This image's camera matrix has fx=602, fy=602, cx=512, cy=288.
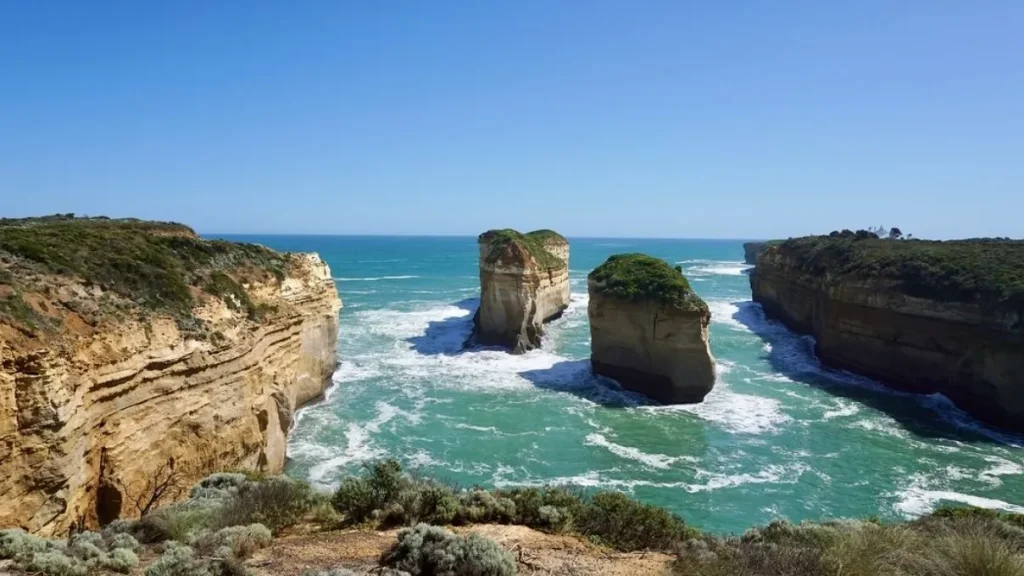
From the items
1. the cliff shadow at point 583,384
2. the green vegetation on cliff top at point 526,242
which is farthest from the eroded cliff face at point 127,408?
the green vegetation on cliff top at point 526,242

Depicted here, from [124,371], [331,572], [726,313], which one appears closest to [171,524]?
[331,572]

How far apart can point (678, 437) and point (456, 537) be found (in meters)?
15.2

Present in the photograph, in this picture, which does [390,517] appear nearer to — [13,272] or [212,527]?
[212,527]

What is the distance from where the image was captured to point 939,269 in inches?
1117

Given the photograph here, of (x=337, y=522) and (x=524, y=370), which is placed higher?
(x=337, y=522)

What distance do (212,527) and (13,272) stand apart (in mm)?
6551

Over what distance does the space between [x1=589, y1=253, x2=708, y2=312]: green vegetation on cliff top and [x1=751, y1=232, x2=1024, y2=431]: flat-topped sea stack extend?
1052 centimetres

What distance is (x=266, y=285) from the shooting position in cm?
1781

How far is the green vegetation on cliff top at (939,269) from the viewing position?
25.4 metres

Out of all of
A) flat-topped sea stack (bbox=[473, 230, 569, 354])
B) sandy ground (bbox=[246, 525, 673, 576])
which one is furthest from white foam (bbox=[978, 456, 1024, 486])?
flat-topped sea stack (bbox=[473, 230, 569, 354])

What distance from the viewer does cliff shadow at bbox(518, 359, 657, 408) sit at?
24.7m

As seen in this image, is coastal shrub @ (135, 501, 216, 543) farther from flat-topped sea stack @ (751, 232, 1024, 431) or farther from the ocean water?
flat-topped sea stack @ (751, 232, 1024, 431)

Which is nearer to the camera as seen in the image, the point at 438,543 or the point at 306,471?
the point at 438,543

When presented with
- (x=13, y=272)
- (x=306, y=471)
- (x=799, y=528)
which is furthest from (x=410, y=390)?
(x=799, y=528)
